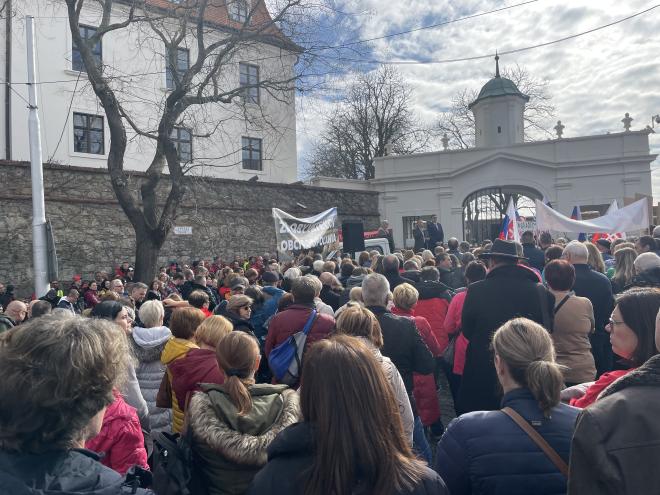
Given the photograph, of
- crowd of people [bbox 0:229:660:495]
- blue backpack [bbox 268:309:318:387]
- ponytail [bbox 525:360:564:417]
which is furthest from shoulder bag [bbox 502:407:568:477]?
blue backpack [bbox 268:309:318:387]

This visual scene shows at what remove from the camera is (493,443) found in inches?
89.2

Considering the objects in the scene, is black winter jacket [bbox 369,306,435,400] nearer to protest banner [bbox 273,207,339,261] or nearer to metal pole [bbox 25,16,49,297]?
metal pole [bbox 25,16,49,297]

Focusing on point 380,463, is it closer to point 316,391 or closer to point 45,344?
point 316,391

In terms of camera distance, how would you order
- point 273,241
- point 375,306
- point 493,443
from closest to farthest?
point 493,443
point 375,306
point 273,241

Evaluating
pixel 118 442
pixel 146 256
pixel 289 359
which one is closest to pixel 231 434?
pixel 118 442

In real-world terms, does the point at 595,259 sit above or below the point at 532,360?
above

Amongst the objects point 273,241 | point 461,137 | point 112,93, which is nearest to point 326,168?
point 461,137

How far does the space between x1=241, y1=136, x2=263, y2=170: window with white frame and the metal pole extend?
20626 millimetres

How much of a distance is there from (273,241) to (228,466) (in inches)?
795

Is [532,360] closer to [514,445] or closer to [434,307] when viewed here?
[514,445]

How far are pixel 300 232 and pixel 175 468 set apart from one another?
10626 mm

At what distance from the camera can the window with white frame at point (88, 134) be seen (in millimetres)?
25328

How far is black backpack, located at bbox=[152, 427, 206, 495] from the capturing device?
8.30 ft

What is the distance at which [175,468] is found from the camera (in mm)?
2596
